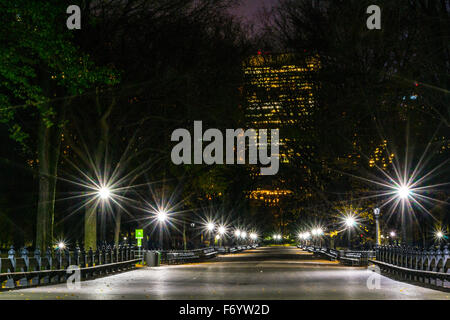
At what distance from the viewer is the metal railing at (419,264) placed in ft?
79.0

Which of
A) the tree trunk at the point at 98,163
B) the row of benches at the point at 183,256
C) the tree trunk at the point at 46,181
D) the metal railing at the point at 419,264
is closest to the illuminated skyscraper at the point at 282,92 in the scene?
the tree trunk at the point at 98,163

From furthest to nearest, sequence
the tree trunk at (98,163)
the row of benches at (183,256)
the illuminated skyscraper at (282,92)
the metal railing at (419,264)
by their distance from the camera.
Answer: the row of benches at (183,256), the illuminated skyscraper at (282,92), the tree trunk at (98,163), the metal railing at (419,264)

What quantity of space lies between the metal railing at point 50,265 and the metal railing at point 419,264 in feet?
46.5

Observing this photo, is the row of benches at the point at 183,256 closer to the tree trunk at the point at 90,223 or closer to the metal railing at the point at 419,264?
the tree trunk at the point at 90,223

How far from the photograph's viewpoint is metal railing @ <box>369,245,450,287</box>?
24.1m

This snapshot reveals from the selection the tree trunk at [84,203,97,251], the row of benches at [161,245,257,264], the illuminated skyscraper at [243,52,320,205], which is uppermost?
the illuminated skyscraper at [243,52,320,205]

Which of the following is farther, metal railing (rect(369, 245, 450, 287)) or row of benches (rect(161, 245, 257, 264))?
row of benches (rect(161, 245, 257, 264))

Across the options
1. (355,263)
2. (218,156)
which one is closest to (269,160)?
(218,156)

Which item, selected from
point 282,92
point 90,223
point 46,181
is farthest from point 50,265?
point 282,92

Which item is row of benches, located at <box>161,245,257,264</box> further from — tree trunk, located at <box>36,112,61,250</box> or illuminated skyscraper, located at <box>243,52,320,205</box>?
tree trunk, located at <box>36,112,61,250</box>

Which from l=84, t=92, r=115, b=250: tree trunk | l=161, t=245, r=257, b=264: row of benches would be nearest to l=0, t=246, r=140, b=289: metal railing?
l=84, t=92, r=115, b=250: tree trunk

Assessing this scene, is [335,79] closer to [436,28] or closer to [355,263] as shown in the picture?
[436,28]

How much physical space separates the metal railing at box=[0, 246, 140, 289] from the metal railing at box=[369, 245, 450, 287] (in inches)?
557

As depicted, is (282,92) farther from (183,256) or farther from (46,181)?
(183,256)
